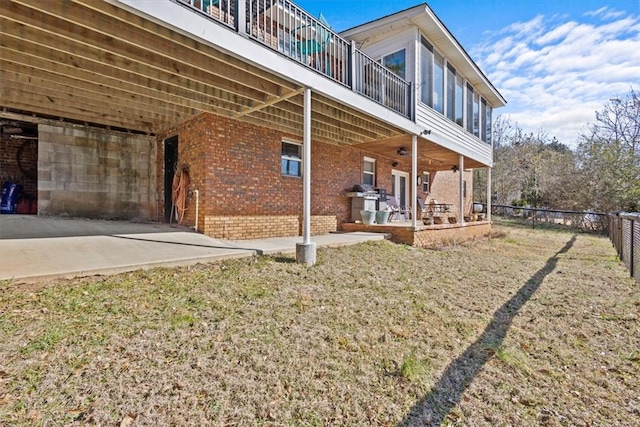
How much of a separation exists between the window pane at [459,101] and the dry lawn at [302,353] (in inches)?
309

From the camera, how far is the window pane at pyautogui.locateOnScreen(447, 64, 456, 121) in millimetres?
10062

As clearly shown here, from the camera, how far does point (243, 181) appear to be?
6.98 meters

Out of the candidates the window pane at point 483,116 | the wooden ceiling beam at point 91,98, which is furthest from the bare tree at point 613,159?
the wooden ceiling beam at point 91,98

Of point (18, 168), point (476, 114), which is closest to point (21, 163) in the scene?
point (18, 168)

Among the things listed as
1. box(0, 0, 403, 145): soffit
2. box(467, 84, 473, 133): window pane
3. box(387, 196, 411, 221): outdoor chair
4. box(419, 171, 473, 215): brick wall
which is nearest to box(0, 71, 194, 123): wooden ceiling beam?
box(0, 0, 403, 145): soffit

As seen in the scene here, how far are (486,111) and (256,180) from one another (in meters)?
11.7

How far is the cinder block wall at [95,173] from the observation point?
7.15 m

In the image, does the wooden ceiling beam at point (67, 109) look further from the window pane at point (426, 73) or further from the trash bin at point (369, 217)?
the window pane at point (426, 73)

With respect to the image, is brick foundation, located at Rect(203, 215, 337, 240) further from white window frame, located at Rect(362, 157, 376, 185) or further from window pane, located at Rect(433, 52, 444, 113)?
window pane, located at Rect(433, 52, 444, 113)

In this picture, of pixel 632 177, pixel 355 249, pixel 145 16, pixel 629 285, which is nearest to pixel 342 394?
pixel 145 16

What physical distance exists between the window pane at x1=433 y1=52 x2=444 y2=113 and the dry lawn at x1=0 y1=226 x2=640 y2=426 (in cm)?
676

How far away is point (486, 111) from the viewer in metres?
13.7

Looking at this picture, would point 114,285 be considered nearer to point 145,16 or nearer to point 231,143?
point 145,16

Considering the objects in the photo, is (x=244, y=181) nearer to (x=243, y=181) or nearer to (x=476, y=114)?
(x=243, y=181)
